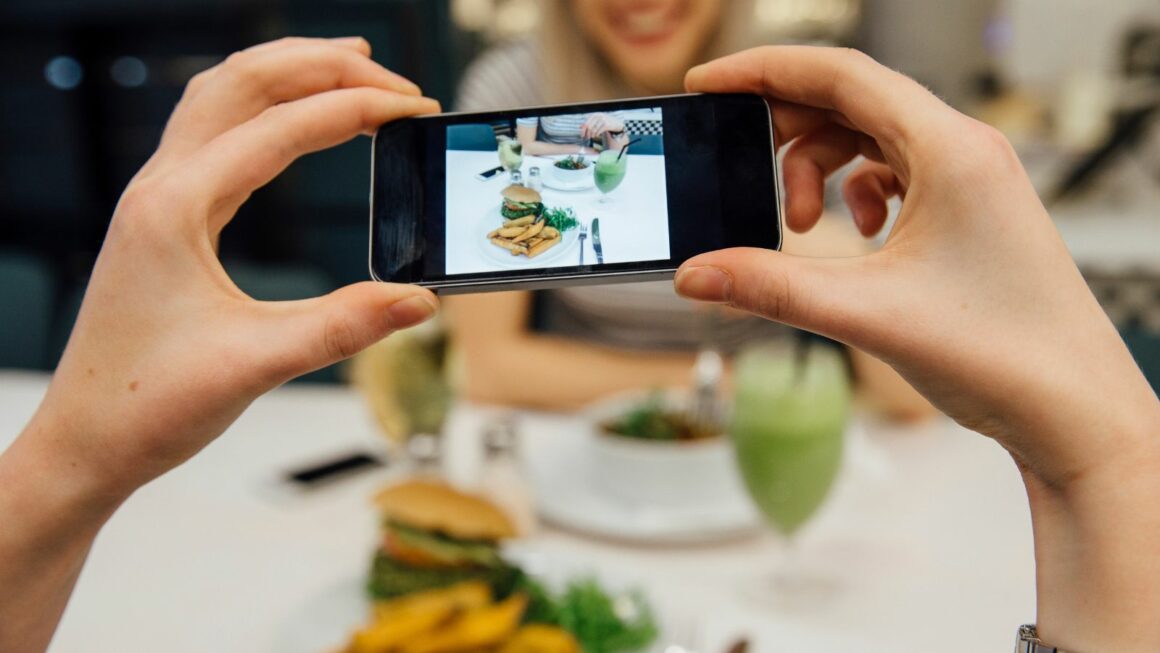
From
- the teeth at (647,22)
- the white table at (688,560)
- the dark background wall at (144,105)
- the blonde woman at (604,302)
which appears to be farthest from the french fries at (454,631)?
the dark background wall at (144,105)

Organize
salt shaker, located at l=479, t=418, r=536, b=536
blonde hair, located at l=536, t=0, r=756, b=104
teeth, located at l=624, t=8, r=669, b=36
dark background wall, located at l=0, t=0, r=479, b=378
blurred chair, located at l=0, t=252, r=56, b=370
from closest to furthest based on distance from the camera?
salt shaker, located at l=479, t=418, r=536, b=536 < teeth, located at l=624, t=8, r=669, b=36 < blonde hair, located at l=536, t=0, r=756, b=104 < blurred chair, located at l=0, t=252, r=56, b=370 < dark background wall, located at l=0, t=0, r=479, b=378

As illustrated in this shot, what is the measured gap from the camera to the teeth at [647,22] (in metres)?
1.37

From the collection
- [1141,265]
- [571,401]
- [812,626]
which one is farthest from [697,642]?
[1141,265]

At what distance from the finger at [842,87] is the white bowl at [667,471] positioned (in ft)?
1.57

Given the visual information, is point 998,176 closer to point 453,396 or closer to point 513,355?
point 453,396

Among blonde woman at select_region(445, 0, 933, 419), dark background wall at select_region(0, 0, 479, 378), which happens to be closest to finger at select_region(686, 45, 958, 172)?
blonde woman at select_region(445, 0, 933, 419)

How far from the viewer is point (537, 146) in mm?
519

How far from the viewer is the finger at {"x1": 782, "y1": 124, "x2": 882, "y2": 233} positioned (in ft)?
1.87

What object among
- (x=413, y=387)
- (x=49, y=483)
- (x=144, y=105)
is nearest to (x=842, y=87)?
(x=49, y=483)

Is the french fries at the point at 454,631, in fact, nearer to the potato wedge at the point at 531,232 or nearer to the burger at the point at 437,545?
the burger at the point at 437,545

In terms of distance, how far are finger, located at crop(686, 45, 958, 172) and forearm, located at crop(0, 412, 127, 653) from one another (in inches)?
16.6

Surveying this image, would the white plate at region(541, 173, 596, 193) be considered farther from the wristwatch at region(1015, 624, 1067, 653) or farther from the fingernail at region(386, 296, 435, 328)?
the wristwatch at region(1015, 624, 1067, 653)

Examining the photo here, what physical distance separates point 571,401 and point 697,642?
0.74 meters

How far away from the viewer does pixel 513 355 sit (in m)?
1.45
